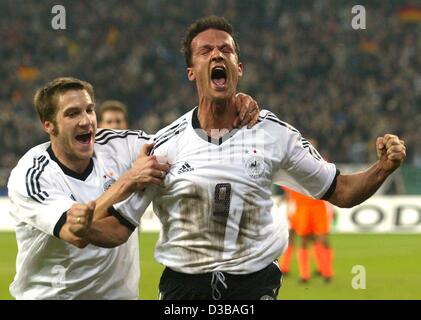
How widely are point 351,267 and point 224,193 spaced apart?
7.56 meters

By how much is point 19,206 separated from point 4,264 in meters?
7.66

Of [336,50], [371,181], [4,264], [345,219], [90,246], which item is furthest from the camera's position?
[336,50]

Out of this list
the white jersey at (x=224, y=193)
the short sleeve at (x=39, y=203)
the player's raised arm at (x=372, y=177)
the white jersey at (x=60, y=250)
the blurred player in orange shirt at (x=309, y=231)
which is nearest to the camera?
the player's raised arm at (x=372, y=177)

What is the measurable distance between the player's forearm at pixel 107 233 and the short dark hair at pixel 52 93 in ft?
2.84

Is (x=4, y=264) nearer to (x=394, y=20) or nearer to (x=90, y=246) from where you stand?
(x=90, y=246)

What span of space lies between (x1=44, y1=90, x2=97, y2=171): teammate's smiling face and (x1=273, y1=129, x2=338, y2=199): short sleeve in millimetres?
1106

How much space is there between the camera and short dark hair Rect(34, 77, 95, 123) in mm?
5051

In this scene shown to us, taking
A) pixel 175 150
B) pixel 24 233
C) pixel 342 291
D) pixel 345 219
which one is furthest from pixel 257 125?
pixel 345 219

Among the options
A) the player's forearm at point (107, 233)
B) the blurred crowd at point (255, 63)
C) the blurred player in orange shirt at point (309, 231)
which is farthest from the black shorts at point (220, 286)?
the blurred crowd at point (255, 63)

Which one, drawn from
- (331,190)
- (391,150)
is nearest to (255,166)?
(331,190)

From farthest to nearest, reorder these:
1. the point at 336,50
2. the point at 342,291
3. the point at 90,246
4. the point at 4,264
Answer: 1. the point at 336,50
2. the point at 4,264
3. the point at 342,291
4. the point at 90,246

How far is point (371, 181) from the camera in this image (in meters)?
4.57

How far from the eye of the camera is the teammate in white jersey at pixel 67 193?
4.88m

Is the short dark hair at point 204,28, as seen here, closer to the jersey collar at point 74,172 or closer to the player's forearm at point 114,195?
the player's forearm at point 114,195
